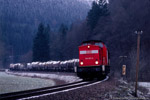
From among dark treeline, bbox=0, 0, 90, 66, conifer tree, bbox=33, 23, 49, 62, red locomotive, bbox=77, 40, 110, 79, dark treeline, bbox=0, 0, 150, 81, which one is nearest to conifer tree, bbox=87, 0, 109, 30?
dark treeline, bbox=0, 0, 150, 81

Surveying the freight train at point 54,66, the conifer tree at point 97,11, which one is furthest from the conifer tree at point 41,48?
the conifer tree at point 97,11

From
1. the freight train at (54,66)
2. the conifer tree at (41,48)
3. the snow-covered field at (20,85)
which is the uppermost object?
the conifer tree at (41,48)

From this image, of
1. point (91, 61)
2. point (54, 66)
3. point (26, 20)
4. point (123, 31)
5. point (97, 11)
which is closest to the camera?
point (91, 61)

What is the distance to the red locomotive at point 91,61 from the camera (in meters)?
21.9

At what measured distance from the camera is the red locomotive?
21.9 metres

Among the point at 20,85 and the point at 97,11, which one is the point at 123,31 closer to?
the point at 97,11

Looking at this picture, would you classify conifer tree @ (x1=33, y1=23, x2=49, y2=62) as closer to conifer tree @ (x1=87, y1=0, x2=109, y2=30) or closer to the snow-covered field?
conifer tree @ (x1=87, y1=0, x2=109, y2=30)

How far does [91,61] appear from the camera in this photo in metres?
22.7

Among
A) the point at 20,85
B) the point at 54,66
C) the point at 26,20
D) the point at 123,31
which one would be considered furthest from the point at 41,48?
the point at 26,20

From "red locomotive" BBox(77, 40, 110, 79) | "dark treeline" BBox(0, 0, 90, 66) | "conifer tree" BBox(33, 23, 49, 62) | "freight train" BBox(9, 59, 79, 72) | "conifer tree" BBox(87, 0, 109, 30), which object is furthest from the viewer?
"dark treeline" BBox(0, 0, 90, 66)

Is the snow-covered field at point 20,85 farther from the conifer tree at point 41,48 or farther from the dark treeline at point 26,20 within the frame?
the dark treeline at point 26,20

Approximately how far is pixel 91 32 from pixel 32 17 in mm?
98396

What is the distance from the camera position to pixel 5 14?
15088 cm

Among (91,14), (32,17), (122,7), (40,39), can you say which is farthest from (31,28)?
(122,7)
